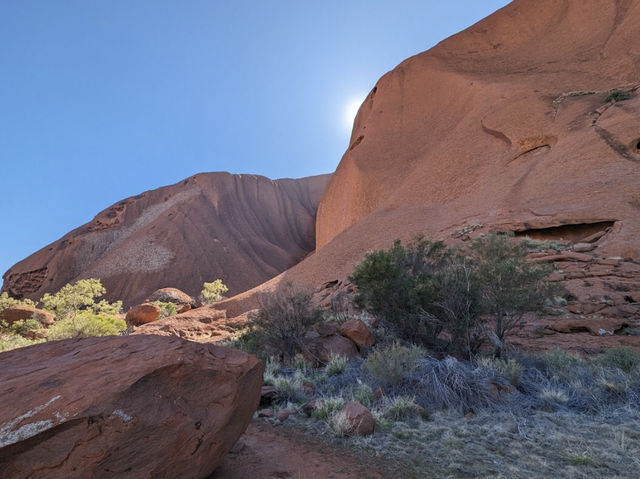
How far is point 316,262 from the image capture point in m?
18.1

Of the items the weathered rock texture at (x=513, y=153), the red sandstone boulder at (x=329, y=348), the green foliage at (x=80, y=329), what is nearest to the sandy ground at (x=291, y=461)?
the red sandstone boulder at (x=329, y=348)

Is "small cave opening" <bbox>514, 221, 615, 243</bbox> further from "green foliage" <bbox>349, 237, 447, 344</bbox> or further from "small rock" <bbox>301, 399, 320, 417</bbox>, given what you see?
"small rock" <bbox>301, 399, 320, 417</bbox>

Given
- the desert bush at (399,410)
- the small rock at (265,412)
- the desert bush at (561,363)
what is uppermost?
the small rock at (265,412)

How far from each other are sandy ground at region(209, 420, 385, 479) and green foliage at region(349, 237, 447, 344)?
382 centimetres

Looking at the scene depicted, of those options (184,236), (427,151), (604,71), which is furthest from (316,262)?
(184,236)

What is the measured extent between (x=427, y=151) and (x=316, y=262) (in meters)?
11.2

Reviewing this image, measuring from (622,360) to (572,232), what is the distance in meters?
7.60

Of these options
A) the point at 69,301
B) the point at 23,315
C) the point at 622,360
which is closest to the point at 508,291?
the point at 622,360

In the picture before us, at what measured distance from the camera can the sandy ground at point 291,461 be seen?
9.02 feet

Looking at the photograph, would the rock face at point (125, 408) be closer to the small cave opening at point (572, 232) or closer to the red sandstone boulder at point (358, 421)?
the red sandstone boulder at point (358, 421)

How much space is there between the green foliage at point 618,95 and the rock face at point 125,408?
21026 mm

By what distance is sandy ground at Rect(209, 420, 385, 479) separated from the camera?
2.75 m

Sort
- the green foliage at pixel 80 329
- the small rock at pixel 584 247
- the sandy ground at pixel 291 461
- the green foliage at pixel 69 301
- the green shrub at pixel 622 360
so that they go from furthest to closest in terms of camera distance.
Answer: the green foliage at pixel 69 301, the green foliage at pixel 80 329, the small rock at pixel 584 247, the green shrub at pixel 622 360, the sandy ground at pixel 291 461

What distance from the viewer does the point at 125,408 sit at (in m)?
1.92
